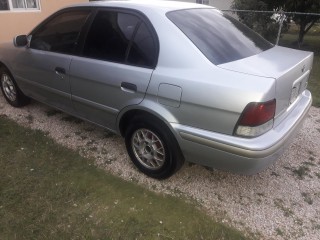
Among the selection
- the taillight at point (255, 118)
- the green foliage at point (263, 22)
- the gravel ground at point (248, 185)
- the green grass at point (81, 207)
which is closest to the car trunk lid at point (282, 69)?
the taillight at point (255, 118)

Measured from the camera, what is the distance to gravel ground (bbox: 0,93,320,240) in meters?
2.81

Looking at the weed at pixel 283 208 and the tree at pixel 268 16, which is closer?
the weed at pixel 283 208

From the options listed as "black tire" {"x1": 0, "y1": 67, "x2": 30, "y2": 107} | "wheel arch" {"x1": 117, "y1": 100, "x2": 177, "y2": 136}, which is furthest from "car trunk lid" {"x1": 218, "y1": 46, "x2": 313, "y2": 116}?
"black tire" {"x1": 0, "y1": 67, "x2": 30, "y2": 107}

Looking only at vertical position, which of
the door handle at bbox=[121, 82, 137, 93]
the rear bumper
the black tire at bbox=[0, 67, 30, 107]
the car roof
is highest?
the car roof

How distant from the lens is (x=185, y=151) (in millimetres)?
2916

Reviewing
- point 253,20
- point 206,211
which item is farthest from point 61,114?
point 253,20

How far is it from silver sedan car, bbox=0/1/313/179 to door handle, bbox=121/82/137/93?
1 centimetres

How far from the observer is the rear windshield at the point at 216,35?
2.83 m

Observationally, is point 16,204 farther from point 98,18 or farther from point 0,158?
point 98,18

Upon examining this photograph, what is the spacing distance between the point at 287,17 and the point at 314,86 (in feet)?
17.8

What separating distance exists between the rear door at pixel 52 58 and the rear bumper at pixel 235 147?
1.78 metres

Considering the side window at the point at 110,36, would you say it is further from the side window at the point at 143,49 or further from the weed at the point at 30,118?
the weed at the point at 30,118

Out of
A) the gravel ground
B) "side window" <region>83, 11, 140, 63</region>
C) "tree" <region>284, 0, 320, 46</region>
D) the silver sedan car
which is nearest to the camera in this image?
the silver sedan car

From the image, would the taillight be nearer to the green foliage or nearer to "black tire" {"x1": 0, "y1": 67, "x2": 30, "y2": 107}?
"black tire" {"x1": 0, "y1": 67, "x2": 30, "y2": 107}
